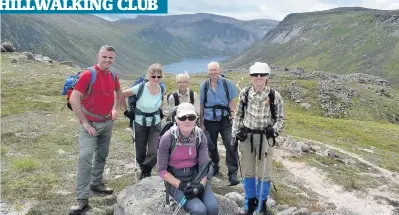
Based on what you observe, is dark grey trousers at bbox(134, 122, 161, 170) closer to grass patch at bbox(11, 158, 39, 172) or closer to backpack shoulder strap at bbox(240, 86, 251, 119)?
backpack shoulder strap at bbox(240, 86, 251, 119)

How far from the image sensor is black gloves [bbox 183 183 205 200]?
319 inches

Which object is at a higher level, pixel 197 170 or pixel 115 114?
pixel 115 114

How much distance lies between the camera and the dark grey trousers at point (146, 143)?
1157 centimetres

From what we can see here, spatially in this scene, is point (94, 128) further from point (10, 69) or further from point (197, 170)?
point (10, 69)

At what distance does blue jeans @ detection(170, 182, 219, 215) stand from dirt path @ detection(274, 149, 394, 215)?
805 centimetres

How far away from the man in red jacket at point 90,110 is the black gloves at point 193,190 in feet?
10.4

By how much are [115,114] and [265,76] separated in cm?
430

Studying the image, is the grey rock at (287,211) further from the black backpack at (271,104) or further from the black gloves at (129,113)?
the black gloves at (129,113)

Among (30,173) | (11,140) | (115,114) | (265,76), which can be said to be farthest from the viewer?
(11,140)

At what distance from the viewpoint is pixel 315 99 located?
6209cm

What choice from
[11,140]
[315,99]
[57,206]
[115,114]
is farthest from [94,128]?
[315,99]

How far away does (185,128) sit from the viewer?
8.27 metres

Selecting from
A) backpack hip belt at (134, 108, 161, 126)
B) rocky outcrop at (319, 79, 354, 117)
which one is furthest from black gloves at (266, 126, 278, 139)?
rocky outcrop at (319, 79, 354, 117)

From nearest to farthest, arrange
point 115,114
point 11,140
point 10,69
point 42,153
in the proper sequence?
point 115,114
point 42,153
point 11,140
point 10,69
